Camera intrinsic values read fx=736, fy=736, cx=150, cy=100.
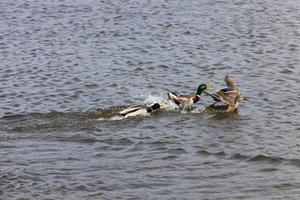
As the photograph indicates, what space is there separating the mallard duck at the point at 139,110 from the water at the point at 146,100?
0.17 m

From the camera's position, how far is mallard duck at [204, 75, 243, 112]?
47.3 ft

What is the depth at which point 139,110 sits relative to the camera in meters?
14.3

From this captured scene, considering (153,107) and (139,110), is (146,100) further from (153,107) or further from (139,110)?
(139,110)

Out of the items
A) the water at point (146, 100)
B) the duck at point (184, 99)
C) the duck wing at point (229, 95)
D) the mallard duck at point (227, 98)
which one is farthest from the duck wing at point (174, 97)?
the duck wing at point (229, 95)

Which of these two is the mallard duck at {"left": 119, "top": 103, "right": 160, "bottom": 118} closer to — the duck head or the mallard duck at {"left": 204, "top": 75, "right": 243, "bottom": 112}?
the duck head

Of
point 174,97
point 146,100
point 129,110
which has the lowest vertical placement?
point 146,100

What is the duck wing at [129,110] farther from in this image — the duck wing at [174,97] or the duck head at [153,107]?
the duck wing at [174,97]

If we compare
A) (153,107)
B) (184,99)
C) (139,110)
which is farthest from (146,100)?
(184,99)

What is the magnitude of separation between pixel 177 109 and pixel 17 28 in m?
9.56

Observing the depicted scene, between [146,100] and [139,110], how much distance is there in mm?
808

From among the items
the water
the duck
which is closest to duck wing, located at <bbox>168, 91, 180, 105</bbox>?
the duck

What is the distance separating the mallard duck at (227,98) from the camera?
14409 millimetres

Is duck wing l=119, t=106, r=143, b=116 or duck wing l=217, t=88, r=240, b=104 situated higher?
duck wing l=217, t=88, r=240, b=104

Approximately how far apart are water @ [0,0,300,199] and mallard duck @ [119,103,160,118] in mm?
170
